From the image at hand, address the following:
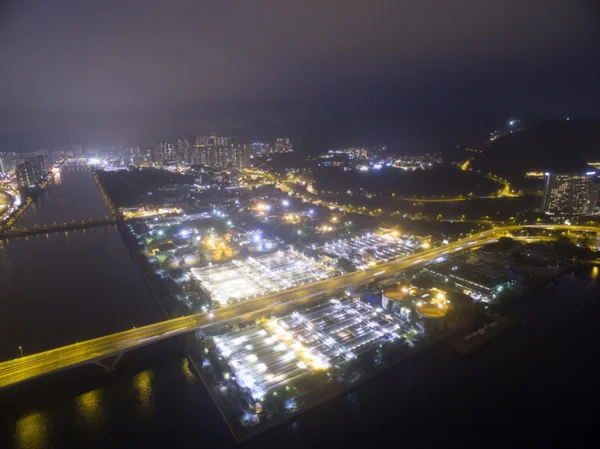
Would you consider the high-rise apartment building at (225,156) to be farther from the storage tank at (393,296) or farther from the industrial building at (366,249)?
the storage tank at (393,296)

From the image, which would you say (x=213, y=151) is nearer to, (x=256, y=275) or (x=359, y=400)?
(x=256, y=275)

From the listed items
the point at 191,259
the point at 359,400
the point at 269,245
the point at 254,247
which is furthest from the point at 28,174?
the point at 359,400

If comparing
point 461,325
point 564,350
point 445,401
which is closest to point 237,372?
point 445,401

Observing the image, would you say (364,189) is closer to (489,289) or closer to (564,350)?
(489,289)

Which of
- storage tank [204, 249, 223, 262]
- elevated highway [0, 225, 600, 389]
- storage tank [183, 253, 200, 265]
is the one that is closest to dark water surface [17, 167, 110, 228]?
storage tank [183, 253, 200, 265]

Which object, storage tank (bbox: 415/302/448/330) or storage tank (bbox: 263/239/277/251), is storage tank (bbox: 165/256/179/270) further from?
storage tank (bbox: 415/302/448/330)
